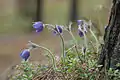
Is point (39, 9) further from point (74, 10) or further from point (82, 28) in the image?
point (82, 28)

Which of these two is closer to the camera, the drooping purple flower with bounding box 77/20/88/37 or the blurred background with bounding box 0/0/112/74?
the drooping purple flower with bounding box 77/20/88/37

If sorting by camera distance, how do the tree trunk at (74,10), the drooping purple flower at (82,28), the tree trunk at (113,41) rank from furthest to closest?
the tree trunk at (74,10) < the drooping purple flower at (82,28) < the tree trunk at (113,41)

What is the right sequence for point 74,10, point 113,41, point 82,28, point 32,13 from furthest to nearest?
point 32,13
point 74,10
point 82,28
point 113,41

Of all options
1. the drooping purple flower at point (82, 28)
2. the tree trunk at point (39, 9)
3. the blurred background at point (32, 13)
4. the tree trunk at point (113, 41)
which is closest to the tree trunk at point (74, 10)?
the blurred background at point (32, 13)

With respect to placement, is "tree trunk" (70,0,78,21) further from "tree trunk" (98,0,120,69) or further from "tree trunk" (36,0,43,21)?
"tree trunk" (98,0,120,69)

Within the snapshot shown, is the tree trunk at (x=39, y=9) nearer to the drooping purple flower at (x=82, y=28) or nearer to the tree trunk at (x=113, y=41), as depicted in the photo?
the drooping purple flower at (x=82, y=28)

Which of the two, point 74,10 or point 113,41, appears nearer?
point 113,41

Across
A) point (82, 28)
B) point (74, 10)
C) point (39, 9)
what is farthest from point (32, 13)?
point (82, 28)

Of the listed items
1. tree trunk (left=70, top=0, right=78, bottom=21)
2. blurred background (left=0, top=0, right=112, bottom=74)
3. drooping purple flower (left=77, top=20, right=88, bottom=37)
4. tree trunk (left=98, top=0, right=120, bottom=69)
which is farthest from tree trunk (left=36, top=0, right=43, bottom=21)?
tree trunk (left=98, top=0, right=120, bottom=69)

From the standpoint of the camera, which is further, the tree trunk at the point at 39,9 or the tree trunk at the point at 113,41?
the tree trunk at the point at 39,9
